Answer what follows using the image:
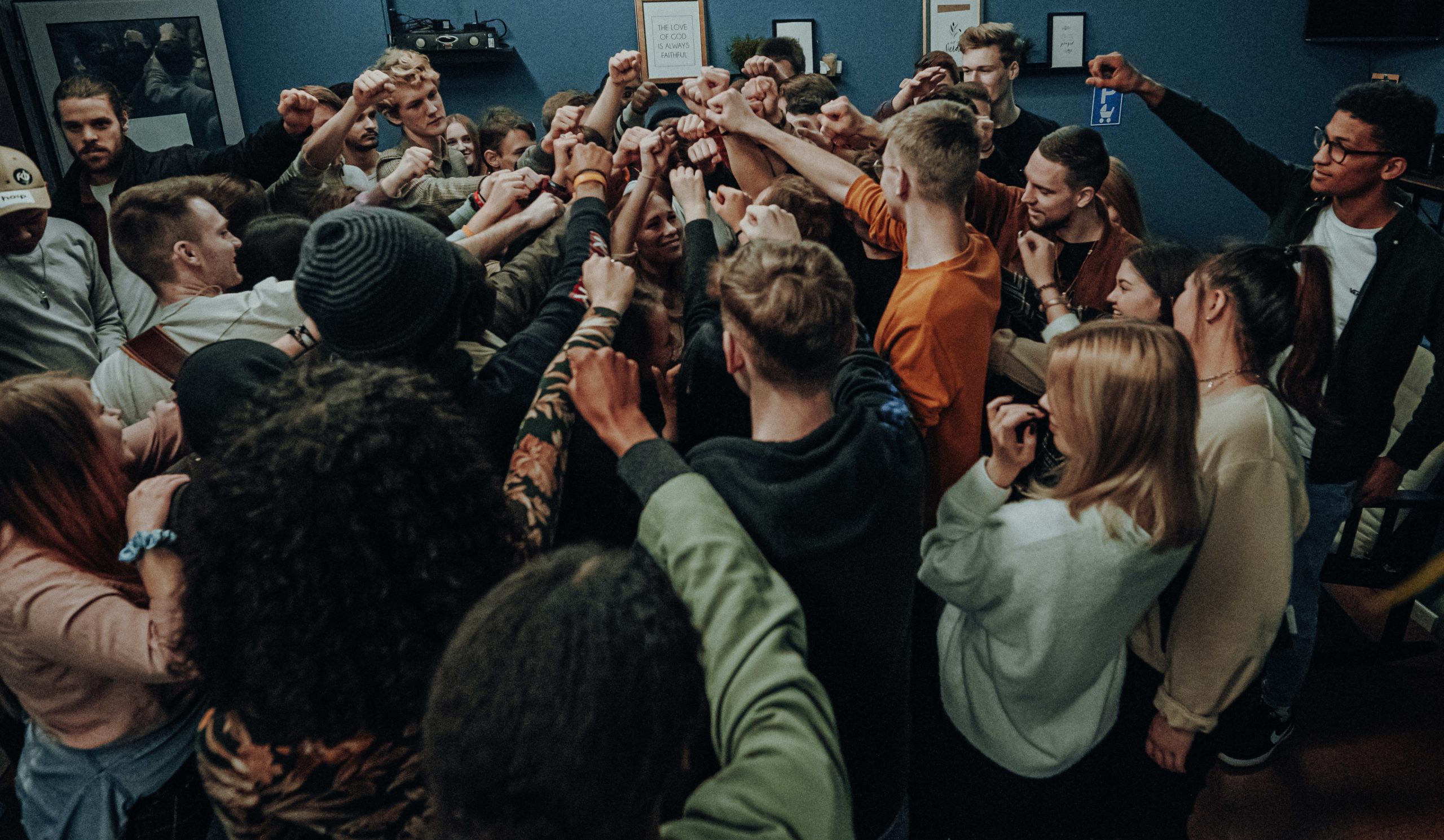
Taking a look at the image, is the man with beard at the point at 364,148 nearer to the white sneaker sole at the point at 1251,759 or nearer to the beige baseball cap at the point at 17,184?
the beige baseball cap at the point at 17,184

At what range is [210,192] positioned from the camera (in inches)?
74.5

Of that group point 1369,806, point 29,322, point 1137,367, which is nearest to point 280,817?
point 1137,367

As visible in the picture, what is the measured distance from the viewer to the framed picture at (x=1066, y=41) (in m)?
5.70

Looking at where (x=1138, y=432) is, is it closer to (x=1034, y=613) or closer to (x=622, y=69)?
(x=1034, y=613)

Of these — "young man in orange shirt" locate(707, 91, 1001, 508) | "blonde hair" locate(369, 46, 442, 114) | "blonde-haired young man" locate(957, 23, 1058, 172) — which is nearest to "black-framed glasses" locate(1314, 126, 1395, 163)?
"young man in orange shirt" locate(707, 91, 1001, 508)

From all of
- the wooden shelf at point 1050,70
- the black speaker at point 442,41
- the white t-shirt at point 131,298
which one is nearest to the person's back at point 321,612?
the white t-shirt at point 131,298

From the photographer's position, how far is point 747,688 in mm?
807

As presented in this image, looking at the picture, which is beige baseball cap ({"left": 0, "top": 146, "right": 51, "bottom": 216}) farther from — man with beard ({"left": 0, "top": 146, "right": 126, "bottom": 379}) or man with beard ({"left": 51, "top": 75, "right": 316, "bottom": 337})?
man with beard ({"left": 51, "top": 75, "right": 316, "bottom": 337})

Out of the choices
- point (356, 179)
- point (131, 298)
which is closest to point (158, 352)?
point (131, 298)

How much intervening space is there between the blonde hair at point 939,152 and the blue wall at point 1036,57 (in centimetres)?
431

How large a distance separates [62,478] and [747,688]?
1.04 metres

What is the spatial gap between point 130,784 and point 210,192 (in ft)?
4.22

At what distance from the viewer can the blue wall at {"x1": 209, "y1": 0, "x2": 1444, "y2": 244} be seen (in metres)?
5.02

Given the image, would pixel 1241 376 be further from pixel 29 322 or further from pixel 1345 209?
pixel 29 322
